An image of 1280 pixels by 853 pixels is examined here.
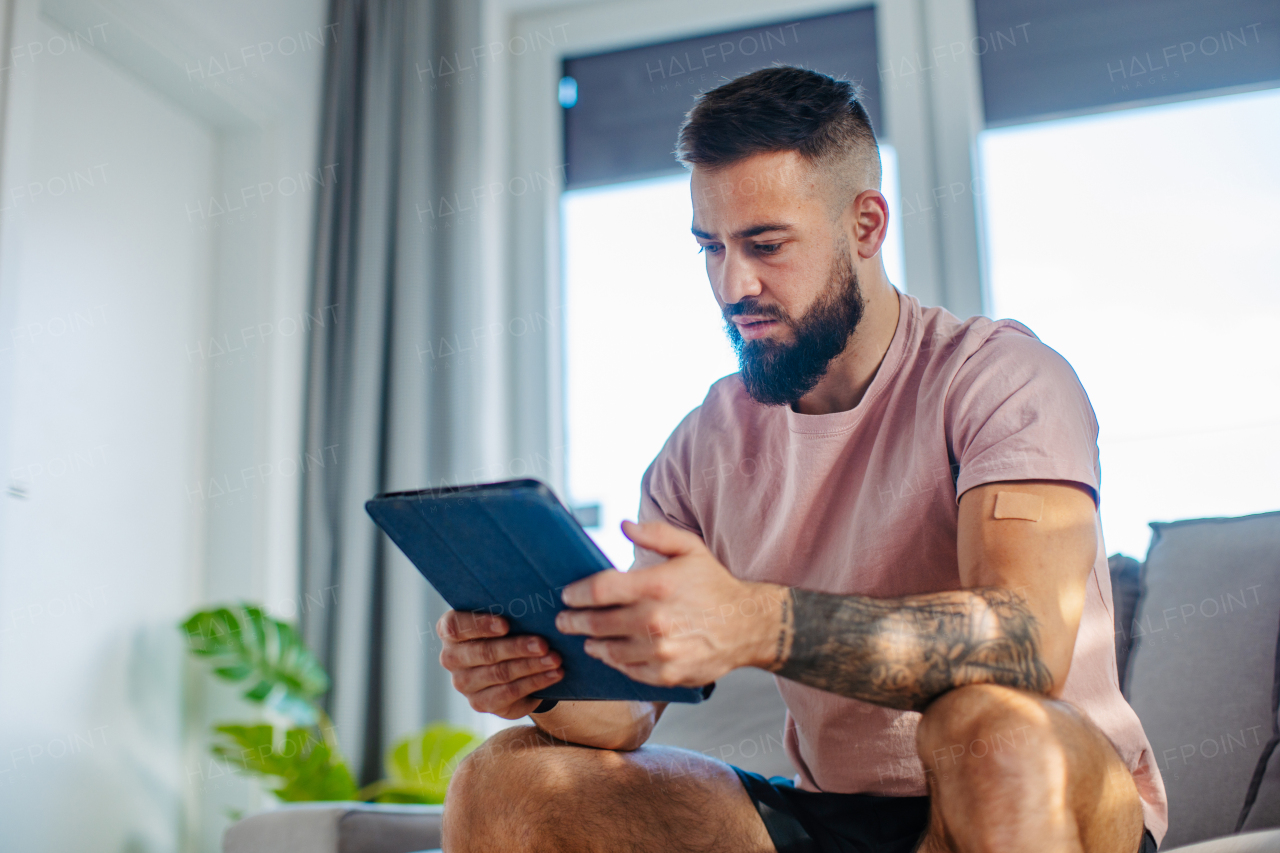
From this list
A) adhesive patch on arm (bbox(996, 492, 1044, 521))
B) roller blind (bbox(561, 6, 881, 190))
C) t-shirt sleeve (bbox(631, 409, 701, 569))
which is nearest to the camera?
adhesive patch on arm (bbox(996, 492, 1044, 521))

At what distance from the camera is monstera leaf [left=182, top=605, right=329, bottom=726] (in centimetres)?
223

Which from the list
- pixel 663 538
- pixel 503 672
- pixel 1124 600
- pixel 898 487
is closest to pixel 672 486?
pixel 898 487

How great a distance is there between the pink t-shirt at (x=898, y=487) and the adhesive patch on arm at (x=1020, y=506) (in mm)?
23

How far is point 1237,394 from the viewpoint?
2314mm

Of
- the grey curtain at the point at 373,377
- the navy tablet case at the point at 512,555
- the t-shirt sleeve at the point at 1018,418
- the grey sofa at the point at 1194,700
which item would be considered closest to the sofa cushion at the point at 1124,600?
the grey sofa at the point at 1194,700

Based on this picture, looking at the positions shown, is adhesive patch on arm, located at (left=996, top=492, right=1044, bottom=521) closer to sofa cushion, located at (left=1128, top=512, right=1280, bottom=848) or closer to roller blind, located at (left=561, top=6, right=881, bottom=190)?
sofa cushion, located at (left=1128, top=512, right=1280, bottom=848)

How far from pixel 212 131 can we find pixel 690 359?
140 centimetres

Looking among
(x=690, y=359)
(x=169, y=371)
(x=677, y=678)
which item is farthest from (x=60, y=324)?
(x=677, y=678)

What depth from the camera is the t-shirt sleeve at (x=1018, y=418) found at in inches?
39.8

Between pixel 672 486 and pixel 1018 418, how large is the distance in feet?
1.72

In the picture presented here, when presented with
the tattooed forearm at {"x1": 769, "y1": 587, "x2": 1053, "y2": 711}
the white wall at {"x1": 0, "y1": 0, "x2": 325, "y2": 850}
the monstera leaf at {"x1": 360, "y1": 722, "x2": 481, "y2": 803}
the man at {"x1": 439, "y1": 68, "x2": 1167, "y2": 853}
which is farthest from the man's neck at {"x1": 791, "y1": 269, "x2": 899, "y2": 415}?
the white wall at {"x1": 0, "y1": 0, "x2": 325, "y2": 850}

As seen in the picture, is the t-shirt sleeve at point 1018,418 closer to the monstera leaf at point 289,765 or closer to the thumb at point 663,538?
the thumb at point 663,538

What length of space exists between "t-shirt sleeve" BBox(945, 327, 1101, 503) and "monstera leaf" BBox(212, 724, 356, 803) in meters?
1.65

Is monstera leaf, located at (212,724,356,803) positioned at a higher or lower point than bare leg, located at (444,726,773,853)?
lower
